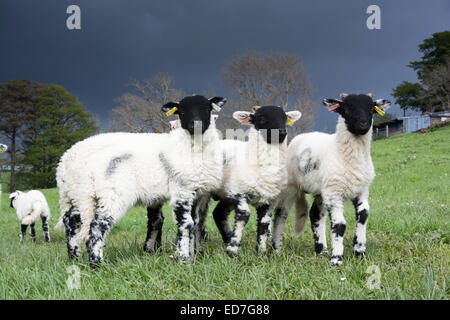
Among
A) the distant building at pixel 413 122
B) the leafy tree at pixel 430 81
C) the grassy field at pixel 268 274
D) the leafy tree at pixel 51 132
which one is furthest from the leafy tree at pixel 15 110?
the leafy tree at pixel 430 81

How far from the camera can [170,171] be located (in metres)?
5.39

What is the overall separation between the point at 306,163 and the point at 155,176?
7.95 ft

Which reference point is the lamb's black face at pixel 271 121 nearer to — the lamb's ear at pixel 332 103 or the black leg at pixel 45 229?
the lamb's ear at pixel 332 103

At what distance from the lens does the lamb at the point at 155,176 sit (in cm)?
518

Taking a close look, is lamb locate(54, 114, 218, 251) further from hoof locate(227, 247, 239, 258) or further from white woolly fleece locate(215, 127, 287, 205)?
hoof locate(227, 247, 239, 258)

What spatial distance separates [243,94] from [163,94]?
25.4ft

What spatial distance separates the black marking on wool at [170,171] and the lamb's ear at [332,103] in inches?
94.8

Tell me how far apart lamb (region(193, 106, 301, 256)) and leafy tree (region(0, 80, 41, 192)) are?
3375cm

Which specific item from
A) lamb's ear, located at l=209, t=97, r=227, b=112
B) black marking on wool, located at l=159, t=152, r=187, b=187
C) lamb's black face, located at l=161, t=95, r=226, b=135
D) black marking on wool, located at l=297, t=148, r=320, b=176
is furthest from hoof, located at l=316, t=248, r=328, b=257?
lamb's ear, located at l=209, t=97, r=227, b=112

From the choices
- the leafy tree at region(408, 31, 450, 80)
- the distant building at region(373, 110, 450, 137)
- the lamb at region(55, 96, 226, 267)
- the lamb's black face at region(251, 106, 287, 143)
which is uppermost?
the leafy tree at region(408, 31, 450, 80)

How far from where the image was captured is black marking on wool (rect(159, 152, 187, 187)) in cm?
530

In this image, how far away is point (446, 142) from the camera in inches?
1043

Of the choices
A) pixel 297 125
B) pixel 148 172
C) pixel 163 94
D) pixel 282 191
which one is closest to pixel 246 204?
pixel 282 191

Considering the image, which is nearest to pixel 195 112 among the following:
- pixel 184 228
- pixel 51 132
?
pixel 184 228
